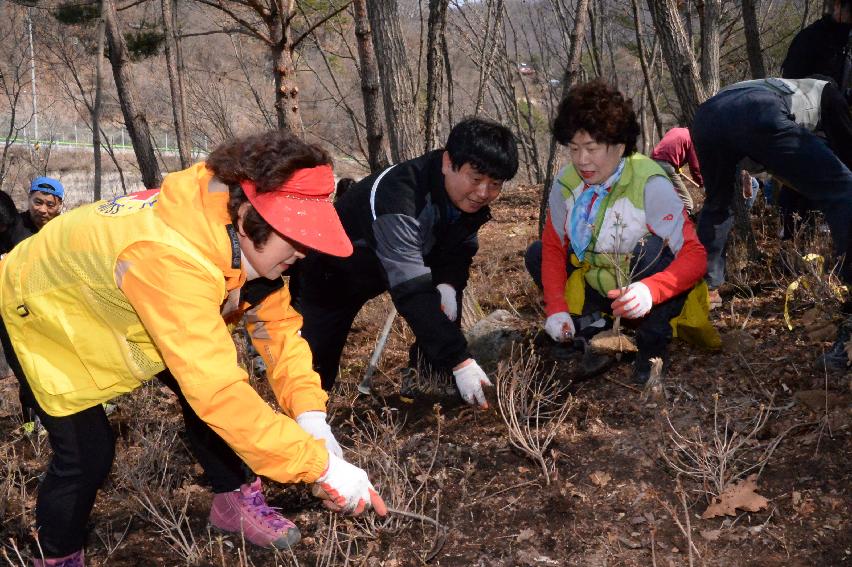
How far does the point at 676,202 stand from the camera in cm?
283

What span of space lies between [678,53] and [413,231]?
7.93 ft

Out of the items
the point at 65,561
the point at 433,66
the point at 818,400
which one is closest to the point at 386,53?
the point at 433,66

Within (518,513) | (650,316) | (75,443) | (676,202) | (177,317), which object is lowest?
(518,513)

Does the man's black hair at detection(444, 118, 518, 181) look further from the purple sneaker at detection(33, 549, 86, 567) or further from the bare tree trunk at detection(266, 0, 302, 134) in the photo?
the bare tree trunk at detection(266, 0, 302, 134)

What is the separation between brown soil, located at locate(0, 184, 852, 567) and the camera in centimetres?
210

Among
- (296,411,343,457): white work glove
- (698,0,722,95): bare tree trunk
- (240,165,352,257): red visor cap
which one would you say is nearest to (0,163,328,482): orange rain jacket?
(240,165,352,257): red visor cap

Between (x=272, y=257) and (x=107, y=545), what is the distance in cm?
132

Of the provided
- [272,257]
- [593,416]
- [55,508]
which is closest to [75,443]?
[55,508]

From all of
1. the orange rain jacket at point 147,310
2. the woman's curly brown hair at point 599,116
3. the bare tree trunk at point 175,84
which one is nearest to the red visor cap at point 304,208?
the orange rain jacket at point 147,310

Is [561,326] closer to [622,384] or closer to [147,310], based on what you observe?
[622,384]

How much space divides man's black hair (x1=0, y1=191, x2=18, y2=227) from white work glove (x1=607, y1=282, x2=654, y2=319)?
12.3 feet

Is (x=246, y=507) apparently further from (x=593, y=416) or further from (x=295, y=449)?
(x=593, y=416)

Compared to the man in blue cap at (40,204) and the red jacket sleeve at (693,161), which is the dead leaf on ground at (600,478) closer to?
the red jacket sleeve at (693,161)

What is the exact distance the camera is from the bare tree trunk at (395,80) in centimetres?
425
